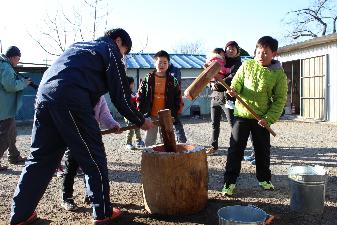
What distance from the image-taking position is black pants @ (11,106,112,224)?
3.36 m

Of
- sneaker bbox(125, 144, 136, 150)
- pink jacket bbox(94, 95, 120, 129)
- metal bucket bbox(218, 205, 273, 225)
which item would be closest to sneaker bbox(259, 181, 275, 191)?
metal bucket bbox(218, 205, 273, 225)

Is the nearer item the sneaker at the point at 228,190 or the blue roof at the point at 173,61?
the sneaker at the point at 228,190

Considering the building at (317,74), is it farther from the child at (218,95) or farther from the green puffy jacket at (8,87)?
the green puffy jacket at (8,87)

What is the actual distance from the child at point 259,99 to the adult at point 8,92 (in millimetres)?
3627

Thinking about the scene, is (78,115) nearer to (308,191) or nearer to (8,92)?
(308,191)

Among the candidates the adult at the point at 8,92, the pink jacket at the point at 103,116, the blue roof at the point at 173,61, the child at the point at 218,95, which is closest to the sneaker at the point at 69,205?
the pink jacket at the point at 103,116

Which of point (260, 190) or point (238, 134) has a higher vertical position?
point (238, 134)

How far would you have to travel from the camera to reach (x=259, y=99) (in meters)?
4.38

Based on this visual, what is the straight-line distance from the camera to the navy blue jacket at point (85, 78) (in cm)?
331

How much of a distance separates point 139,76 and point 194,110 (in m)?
2.88

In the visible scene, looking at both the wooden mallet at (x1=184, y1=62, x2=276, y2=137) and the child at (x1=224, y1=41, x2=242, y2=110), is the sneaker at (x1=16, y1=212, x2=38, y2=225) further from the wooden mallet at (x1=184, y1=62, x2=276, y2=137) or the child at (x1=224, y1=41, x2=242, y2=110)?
the child at (x1=224, y1=41, x2=242, y2=110)

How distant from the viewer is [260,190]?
470cm

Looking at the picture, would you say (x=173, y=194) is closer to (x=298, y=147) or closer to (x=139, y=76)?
(x=298, y=147)

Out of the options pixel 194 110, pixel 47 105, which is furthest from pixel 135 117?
pixel 194 110
